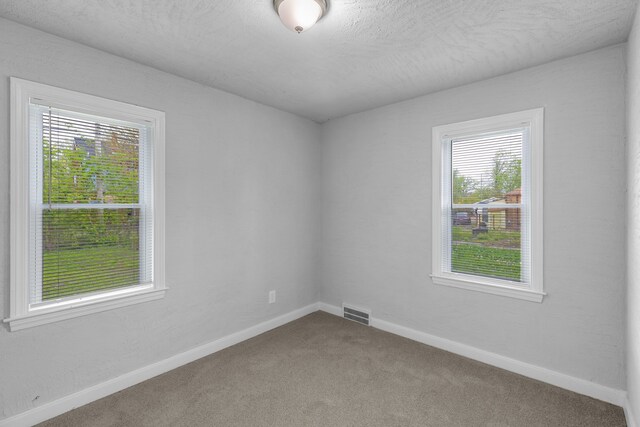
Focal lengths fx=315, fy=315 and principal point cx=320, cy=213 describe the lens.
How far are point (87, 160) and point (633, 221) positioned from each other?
3.49 meters

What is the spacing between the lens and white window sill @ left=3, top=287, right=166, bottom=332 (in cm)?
194

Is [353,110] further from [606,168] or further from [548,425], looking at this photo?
[548,425]

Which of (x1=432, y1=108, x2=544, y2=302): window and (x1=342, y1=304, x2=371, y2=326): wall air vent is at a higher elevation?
(x1=432, y1=108, x2=544, y2=302): window

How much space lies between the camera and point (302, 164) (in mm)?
3846

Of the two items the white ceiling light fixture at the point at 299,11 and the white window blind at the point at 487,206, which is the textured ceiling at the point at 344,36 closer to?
the white ceiling light fixture at the point at 299,11

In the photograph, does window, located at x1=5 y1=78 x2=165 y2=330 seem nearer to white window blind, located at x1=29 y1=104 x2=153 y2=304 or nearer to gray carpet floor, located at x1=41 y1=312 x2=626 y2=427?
white window blind, located at x1=29 y1=104 x2=153 y2=304

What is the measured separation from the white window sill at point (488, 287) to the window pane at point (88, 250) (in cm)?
269

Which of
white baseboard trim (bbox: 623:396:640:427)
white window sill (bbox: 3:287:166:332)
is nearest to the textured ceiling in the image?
white window sill (bbox: 3:287:166:332)

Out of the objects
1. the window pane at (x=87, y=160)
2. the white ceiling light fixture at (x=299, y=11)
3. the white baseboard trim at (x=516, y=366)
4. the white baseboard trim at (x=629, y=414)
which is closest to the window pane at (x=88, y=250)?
the window pane at (x=87, y=160)

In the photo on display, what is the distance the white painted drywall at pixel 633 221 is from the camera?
1.70 m

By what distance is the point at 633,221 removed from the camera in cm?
183

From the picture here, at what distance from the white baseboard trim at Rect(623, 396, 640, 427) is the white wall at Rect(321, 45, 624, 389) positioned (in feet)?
0.43

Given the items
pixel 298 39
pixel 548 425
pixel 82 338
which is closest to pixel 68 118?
pixel 82 338

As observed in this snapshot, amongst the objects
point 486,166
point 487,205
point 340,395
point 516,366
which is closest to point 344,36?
point 486,166
